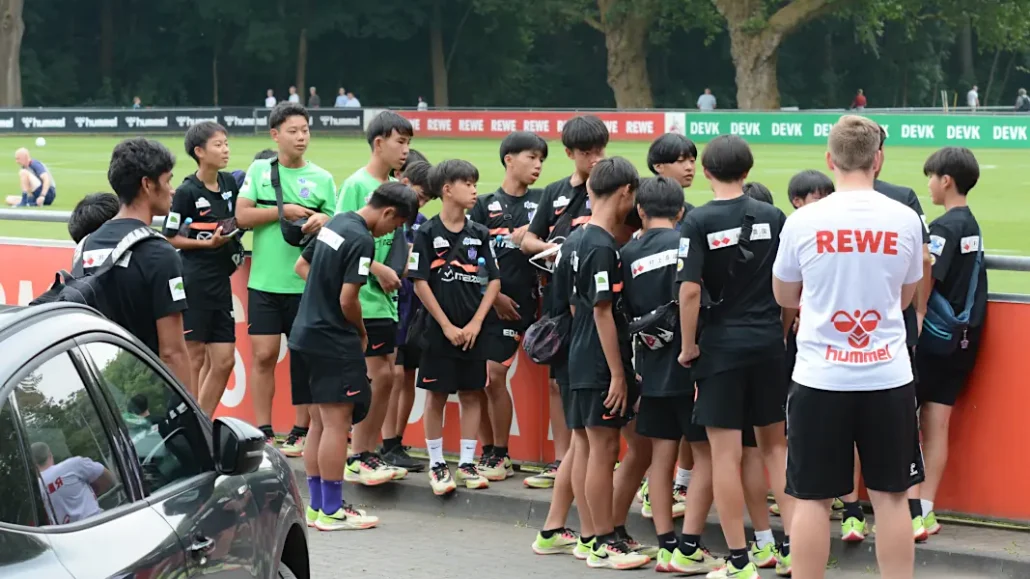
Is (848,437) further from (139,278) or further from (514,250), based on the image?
(514,250)

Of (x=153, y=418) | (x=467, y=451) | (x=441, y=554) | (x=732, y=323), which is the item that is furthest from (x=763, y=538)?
(x=153, y=418)

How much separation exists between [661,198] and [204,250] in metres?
3.53

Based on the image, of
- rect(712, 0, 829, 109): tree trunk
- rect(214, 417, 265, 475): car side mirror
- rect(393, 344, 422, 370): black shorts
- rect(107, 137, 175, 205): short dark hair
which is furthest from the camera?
rect(712, 0, 829, 109): tree trunk

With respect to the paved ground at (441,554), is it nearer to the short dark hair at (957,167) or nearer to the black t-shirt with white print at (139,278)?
the black t-shirt with white print at (139,278)

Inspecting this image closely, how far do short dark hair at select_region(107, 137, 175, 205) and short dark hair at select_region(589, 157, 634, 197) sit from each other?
1.94 metres

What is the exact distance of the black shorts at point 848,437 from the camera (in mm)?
5273

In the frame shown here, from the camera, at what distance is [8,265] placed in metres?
10.4

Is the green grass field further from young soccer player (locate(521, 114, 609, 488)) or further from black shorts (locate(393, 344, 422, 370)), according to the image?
black shorts (locate(393, 344, 422, 370))

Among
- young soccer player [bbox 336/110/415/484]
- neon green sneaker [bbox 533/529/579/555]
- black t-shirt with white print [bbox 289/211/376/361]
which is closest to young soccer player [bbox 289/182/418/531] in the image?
black t-shirt with white print [bbox 289/211/376/361]

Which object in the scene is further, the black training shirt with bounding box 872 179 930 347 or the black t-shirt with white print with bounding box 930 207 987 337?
the black t-shirt with white print with bounding box 930 207 987 337

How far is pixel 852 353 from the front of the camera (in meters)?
5.27

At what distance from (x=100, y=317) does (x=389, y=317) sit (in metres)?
4.50

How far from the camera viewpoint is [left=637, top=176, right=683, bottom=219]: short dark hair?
22.1ft

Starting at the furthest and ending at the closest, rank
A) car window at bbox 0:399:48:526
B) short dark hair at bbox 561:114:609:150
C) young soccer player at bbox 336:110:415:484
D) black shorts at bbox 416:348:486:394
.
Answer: young soccer player at bbox 336:110:415:484 < black shorts at bbox 416:348:486:394 < short dark hair at bbox 561:114:609:150 < car window at bbox 0:399:48:526
